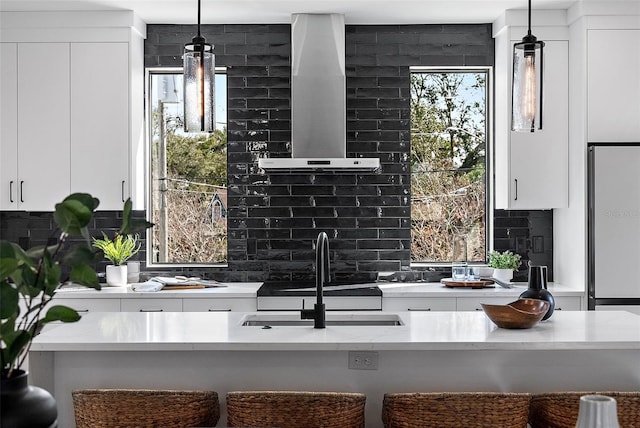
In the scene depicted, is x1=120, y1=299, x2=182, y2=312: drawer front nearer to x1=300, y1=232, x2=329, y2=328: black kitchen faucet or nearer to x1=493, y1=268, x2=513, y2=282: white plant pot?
x1=300, y1=232, x2=329, y2=328: black kitchen faucet

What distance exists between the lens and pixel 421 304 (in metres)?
4.57

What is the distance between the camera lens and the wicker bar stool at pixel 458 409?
2451mm

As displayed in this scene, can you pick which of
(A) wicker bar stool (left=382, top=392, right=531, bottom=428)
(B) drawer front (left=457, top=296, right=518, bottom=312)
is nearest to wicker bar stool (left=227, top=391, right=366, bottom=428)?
(A) wicker bar stool (left=382, top=392, right=531, bottom=428)

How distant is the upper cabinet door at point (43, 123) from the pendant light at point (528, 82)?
329 cm

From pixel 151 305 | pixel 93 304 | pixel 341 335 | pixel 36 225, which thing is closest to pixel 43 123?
pixel 36 225

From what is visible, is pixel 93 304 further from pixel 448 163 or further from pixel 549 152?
pixel 549 152

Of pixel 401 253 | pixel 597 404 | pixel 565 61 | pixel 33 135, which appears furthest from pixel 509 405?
pixel 33 135

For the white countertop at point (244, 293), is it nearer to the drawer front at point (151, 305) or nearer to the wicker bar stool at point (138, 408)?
the drawer front at point (151, 305)

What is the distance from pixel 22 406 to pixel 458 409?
62.5 inches

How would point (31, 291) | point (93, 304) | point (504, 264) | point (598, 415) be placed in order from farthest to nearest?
point (504, 264) → point (93, 304) → point (598, 415) → point (31, 291)

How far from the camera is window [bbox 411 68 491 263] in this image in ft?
17.3

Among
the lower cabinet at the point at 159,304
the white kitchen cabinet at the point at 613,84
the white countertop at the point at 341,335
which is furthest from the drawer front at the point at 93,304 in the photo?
the white kitchen cabinet at the point at 613,84

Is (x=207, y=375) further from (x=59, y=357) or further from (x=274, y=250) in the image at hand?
(x=274, y=250)

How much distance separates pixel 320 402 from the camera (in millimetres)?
2445
